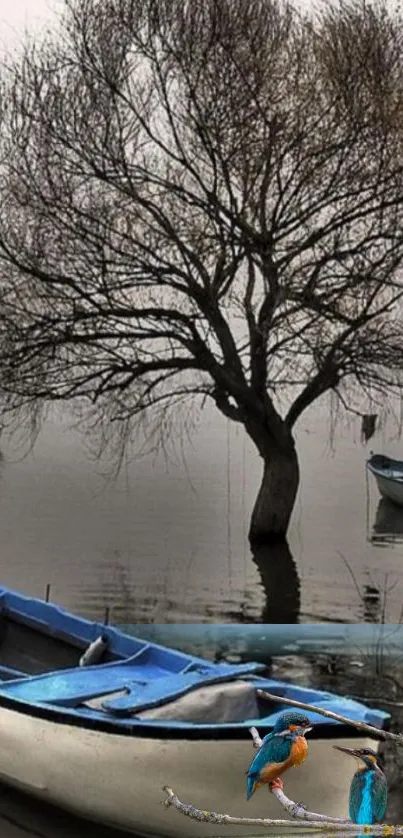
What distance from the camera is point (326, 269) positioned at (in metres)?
12.7

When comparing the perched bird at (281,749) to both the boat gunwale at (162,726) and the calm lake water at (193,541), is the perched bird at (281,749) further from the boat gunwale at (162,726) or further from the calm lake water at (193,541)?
the calm lake water at (193,541)

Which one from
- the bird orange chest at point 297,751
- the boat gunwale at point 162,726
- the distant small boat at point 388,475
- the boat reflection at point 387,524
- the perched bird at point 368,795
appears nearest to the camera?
the perched bird at point 368,795

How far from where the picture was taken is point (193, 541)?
14.8 meters

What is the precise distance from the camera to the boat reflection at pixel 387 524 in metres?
15.6

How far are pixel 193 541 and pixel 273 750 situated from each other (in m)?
13.4

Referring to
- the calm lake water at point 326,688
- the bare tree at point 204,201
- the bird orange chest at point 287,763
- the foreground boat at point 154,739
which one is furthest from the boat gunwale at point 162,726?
the bare tree at point 204,201

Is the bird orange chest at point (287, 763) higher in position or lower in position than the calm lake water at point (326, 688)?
higher

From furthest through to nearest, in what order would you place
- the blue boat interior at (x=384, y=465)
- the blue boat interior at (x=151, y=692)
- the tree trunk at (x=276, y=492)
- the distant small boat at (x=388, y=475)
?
the blue boat interior at (x=384, y=465) < the distant small boat at (x=388, y=475) < the tree trunk at (x=276, y=492) < the blue boat interior at (x=151, y=692)

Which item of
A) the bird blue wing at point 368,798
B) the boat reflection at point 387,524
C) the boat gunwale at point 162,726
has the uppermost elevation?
the boat reflection at point 387,524

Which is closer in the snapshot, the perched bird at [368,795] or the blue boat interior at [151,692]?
the perched bird at [368,795]

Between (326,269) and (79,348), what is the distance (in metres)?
3.21

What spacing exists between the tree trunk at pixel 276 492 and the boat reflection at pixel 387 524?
1580 millimetres

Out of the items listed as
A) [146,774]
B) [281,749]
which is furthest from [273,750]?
[146,774]

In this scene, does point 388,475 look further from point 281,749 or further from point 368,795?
point 368,795
